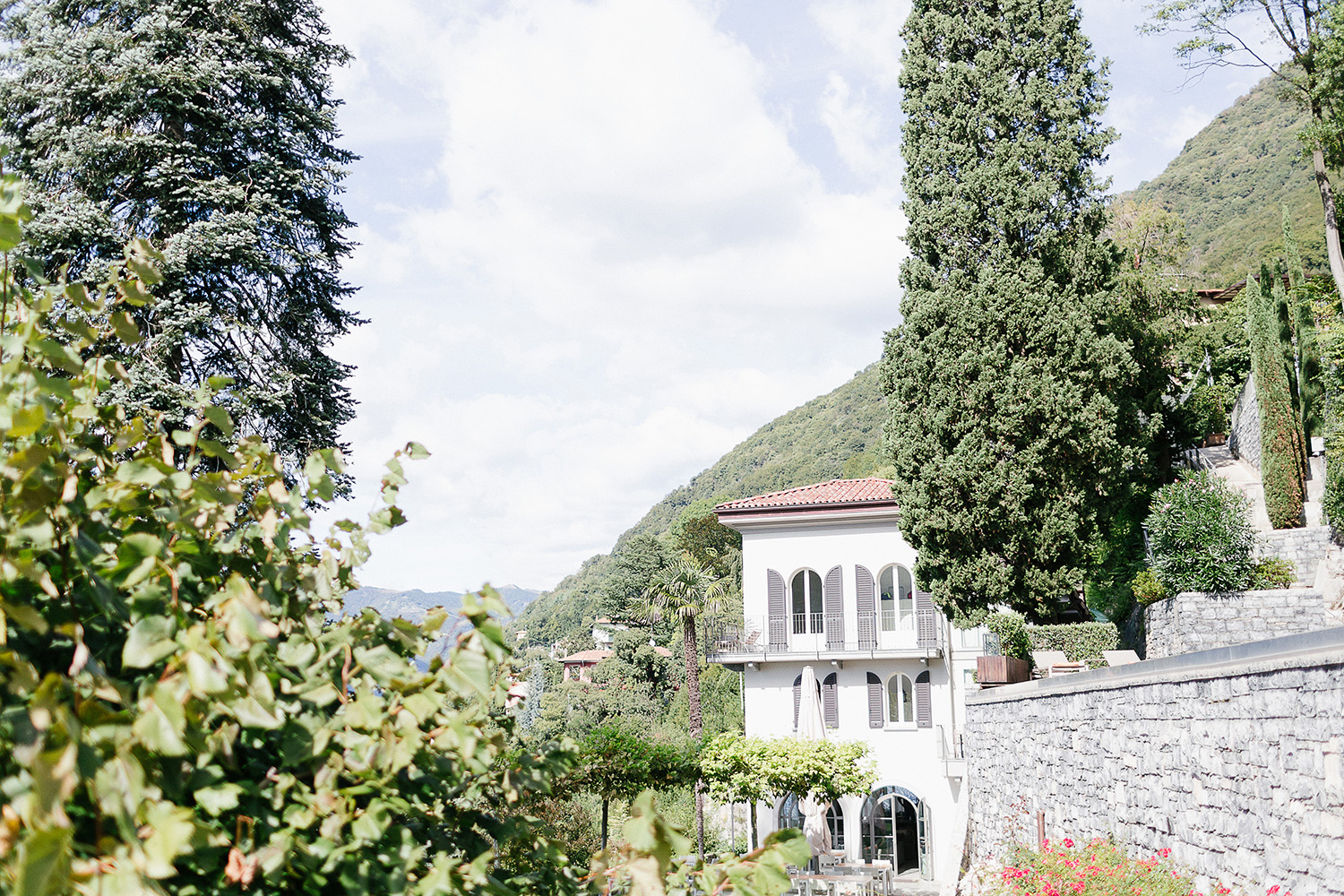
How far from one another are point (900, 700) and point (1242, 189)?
50750 mm

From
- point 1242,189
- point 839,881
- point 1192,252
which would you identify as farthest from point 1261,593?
point 1242,189

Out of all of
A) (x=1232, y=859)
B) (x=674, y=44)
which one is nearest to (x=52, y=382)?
(x=1232, y=859)

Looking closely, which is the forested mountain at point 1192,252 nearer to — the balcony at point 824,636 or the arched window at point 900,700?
the balcony at point 824,636

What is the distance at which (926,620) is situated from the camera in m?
22.8

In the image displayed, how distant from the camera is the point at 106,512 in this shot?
1.98 m

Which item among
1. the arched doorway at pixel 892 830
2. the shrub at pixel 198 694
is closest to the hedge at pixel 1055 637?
the arched doorway at pixel 892 830

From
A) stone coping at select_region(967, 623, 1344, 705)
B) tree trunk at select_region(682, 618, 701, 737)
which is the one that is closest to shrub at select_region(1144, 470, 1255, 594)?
stone coping at select_region(967, 623, 1344, 705)

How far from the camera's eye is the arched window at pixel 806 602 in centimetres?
2319

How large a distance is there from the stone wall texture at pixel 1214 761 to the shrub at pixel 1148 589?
5320 mm

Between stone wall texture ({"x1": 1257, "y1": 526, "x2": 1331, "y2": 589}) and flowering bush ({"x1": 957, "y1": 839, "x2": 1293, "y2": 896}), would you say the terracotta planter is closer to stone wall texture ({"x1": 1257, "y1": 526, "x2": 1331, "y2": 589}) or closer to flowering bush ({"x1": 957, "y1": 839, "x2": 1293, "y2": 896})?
flowering bush ({"x1": 957, "y1": 839, "x2": 1293, "y2": 896})

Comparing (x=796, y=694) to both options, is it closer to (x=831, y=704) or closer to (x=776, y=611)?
(x=831, y=704)

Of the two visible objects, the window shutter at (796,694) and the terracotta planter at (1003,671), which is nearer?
the terracotta planter at (1003,671)

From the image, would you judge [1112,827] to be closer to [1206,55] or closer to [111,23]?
[111,23]

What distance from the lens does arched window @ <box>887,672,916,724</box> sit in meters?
22.5
